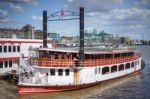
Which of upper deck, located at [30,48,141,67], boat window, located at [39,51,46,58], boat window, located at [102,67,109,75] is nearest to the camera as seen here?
upper deck, located at [30,48,141,67]

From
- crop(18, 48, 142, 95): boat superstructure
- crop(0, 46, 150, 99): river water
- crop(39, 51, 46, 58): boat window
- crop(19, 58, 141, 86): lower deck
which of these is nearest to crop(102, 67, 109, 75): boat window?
crop(18, 48, 142, 95): boat superstructure

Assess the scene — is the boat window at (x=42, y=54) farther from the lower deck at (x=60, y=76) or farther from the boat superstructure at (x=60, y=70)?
the lower deck at (x=60, y=76)

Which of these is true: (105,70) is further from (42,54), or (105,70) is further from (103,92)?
(42,54)

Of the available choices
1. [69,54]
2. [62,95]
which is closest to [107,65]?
[69,54]

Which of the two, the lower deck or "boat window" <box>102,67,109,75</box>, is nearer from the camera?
the lower deck

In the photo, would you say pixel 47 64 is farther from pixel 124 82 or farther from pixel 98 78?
pixel 124 82

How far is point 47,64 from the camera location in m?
32.3

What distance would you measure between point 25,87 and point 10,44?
12.7 meters

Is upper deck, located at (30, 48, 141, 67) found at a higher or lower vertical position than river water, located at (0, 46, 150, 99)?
higher

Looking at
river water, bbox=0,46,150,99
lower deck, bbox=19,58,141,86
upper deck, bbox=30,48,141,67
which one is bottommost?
river water, bbox=0,46,150,99

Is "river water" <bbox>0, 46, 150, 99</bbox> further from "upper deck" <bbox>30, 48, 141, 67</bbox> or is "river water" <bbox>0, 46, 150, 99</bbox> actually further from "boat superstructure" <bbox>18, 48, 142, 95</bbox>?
"upper deck" <bbox>30, 48, 141, 67</bbox>

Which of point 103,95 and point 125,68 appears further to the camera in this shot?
point 125,68

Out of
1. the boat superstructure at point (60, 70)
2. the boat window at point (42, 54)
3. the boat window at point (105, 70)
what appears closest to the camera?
the boat superstructure at point (60, 70)

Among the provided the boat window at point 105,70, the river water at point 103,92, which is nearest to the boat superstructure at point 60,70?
the boat window at point 105,70
